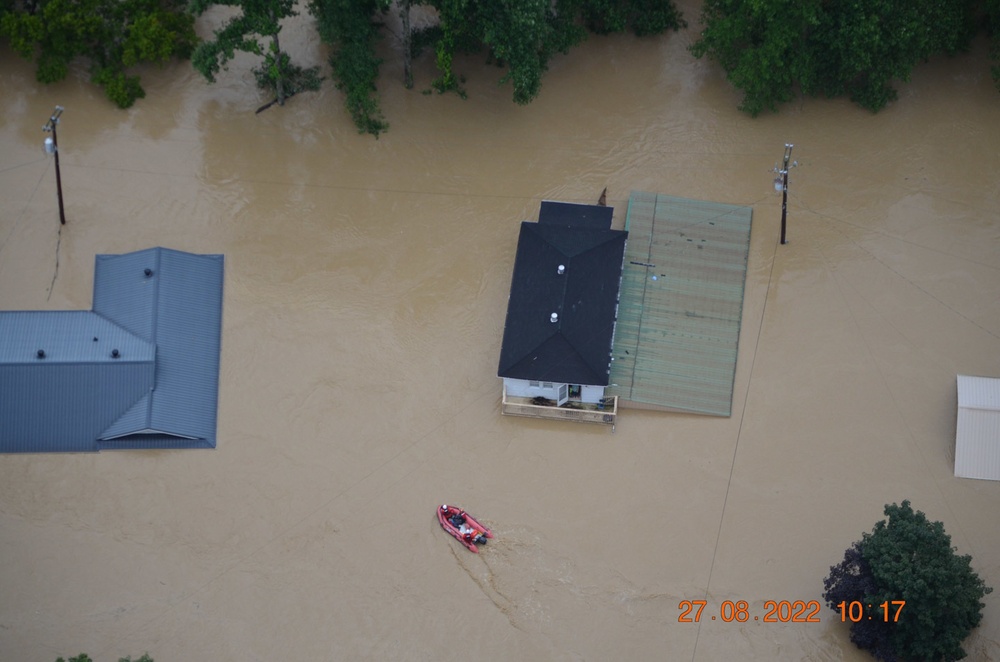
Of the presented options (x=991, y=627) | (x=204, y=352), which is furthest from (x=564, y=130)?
(x=991, y=627)

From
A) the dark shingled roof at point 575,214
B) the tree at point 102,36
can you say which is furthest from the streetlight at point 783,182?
the tree at point 102,36

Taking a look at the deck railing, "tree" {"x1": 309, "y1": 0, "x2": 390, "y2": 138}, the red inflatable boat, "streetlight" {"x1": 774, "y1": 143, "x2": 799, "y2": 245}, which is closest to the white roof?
"streetlight" {"x1": 774, "y1": 143, "x2": 799, "y2": 245}

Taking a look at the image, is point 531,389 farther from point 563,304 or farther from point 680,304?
point 680,304

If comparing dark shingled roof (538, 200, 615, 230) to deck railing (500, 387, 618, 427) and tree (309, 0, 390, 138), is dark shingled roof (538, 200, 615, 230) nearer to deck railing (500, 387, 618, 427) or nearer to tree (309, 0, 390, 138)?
deck railing (500, 387, 618, 427)

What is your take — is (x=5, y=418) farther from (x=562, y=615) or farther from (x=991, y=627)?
(x=991, y=627)
